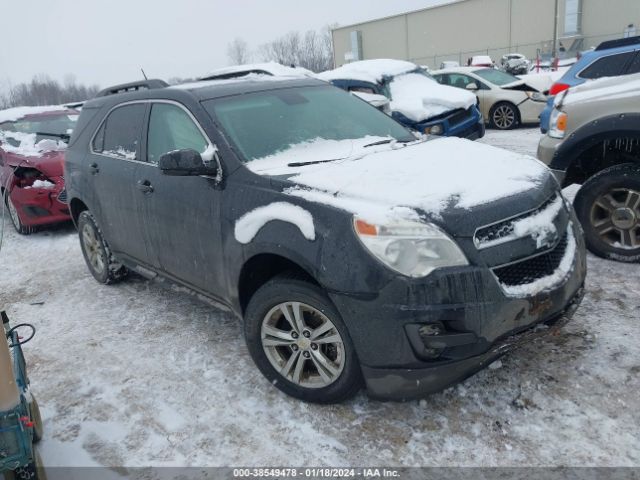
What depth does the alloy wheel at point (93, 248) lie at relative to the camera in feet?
16.3

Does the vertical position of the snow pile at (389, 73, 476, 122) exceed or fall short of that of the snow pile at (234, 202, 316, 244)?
it falls short

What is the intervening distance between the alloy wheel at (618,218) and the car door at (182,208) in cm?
310

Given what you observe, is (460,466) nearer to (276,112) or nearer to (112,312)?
(276,112)

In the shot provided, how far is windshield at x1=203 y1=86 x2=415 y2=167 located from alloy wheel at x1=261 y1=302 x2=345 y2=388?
3.20 ft

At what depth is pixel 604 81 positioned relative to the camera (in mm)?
4594

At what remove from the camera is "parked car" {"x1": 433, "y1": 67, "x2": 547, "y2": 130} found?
11.7 metres

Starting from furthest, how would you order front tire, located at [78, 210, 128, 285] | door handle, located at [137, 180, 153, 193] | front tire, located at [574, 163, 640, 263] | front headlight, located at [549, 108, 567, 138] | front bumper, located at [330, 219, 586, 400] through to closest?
front tire, located at [78, 210, 128, 285]
front headlight, located at [549, 108, 567, 138]
front tire, located at [574, 163, 640, 263]
door handle, located at [137, 180, 153, 193]
front bumper, located at [330, 219, 586, 400]

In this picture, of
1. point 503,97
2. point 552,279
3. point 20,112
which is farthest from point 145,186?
point 503,97

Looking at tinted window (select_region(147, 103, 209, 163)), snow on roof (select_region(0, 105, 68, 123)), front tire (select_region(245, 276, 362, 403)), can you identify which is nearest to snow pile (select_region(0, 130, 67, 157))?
snow on roof (select_region(0, 105, 68, 123))

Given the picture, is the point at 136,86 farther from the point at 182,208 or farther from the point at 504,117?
the point at 504,117

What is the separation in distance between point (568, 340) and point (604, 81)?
8.07 ft

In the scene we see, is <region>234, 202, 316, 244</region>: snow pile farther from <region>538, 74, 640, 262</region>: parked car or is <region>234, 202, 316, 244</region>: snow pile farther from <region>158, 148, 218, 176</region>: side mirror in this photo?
Result: <region>538, 74, 640, 262</region>: parked car

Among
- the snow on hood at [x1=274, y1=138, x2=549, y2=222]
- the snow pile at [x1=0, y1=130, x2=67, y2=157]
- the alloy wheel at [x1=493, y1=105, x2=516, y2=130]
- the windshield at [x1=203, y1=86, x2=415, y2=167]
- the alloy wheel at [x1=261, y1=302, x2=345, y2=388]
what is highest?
the windshield at [x1=203, y1=86, x2=415, y2=167]

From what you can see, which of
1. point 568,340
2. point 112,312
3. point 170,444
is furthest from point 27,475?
point 568,340
